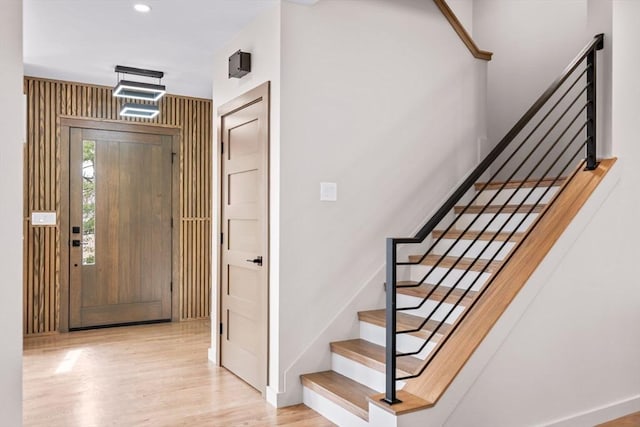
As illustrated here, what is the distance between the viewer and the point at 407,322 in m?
3.37

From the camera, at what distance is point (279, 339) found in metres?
3.41

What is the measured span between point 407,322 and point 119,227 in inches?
151

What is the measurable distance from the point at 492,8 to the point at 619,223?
2.97 metres

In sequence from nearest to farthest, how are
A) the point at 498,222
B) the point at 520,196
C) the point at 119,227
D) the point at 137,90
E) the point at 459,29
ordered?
the point at 498,222, the point at 520,196, the point at 459,29, the point at 137,90, the point at 119,227

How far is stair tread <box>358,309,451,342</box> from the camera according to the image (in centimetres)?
314

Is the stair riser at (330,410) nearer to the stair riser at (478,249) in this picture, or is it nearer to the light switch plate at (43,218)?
the stair riser at (478,249)

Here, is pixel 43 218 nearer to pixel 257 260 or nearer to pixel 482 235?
pixel 257 260

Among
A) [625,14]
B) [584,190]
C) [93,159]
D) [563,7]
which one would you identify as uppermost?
[563,7]

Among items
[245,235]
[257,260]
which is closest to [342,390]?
[257,260]

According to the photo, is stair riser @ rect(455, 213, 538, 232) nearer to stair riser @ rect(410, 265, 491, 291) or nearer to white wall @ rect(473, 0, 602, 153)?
stair riser @ rect(410, 265, 491, 291)

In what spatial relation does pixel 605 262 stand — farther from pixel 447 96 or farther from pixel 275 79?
pixel 275 79

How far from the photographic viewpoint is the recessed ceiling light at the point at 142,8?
353 centimetres

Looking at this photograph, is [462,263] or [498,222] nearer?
[462,263]

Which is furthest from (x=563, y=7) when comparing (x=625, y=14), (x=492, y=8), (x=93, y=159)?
(x=93, y=159)
